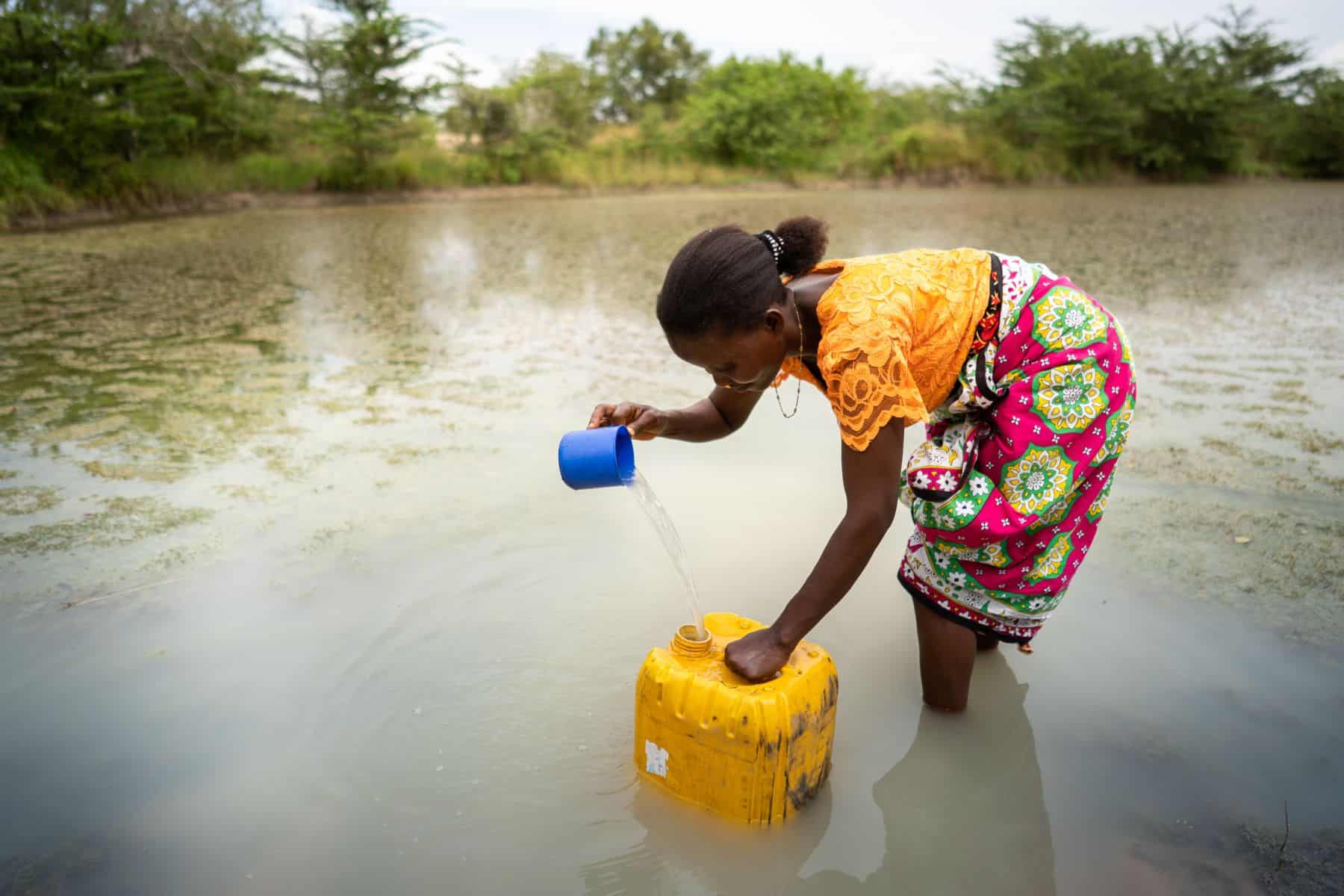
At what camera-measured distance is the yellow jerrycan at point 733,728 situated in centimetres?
161

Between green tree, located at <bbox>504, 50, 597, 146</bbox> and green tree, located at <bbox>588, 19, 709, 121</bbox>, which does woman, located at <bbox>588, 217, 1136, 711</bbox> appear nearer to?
green tree, located at <bbox>504, 50, 597, 146</bbox>

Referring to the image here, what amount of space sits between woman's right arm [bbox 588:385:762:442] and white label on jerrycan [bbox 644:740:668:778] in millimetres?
680

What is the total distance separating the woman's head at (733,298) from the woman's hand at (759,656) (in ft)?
1.66

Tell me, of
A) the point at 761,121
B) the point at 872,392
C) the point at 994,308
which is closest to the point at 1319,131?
the point at 761,121

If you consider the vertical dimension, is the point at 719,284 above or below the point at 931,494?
above

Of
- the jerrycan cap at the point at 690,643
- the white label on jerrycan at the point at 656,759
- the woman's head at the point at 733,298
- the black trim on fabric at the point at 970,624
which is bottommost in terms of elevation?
the white label on jerrycan at the point at 656,759

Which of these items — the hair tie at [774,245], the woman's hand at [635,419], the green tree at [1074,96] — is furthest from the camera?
the green tree at [1074,96]

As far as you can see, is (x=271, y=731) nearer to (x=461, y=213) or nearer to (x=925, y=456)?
(x=925, y=456)

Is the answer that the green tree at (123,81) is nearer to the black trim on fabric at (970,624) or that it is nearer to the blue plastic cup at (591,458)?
the blue plastic cup at (591,458)

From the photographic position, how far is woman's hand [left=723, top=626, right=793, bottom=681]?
1639 mm

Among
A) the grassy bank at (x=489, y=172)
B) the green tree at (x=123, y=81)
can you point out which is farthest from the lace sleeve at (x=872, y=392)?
the green tree at (x=123, y=81)

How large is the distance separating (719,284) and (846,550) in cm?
53

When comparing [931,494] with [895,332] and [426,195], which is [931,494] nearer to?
[895,332]

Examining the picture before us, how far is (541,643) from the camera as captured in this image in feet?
7.79
